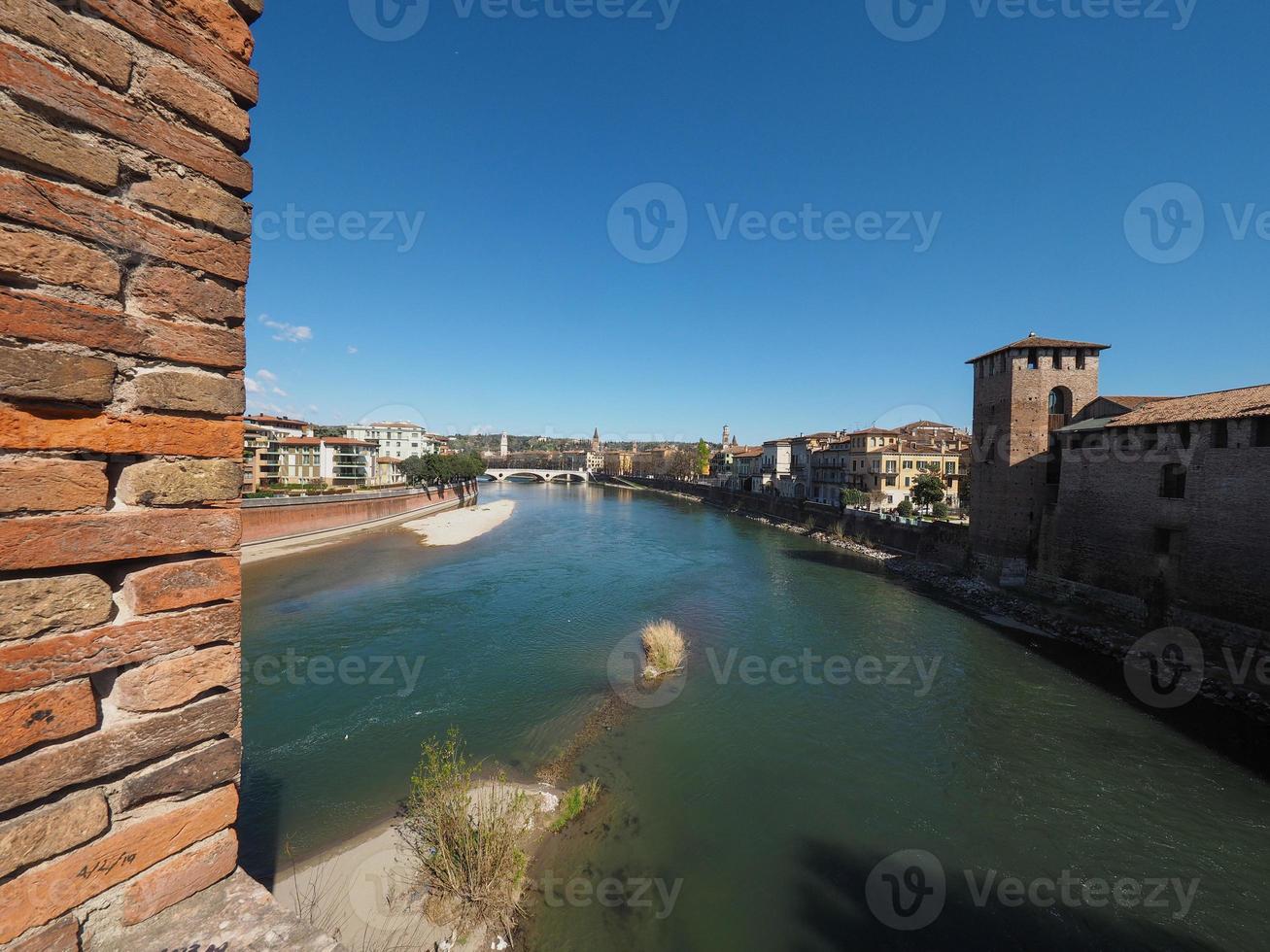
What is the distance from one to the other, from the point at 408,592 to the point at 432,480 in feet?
135

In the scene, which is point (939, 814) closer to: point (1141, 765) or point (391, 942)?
point (1141, 765)

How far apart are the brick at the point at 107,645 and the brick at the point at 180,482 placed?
1.46ft

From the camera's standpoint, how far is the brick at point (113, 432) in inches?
62.4

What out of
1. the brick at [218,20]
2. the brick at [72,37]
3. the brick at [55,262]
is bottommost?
the brick at [55,262]

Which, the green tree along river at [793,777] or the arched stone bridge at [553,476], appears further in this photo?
the arched stone bridge at [553,476]

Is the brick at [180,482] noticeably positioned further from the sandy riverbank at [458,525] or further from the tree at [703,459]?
the tree at [703,459]

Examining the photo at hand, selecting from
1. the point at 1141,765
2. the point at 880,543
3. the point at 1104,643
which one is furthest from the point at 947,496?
the point at 1141,765

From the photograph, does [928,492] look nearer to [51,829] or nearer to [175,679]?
[175,679]

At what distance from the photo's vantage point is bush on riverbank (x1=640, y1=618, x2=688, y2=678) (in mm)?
15273

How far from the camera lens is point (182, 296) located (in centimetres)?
198

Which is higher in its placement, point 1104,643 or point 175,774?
point 175,774

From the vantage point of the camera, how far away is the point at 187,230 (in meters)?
2.00

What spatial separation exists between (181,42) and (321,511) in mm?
42949

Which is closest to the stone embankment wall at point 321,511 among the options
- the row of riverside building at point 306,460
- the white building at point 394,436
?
the row of riverside building at point 306,460
